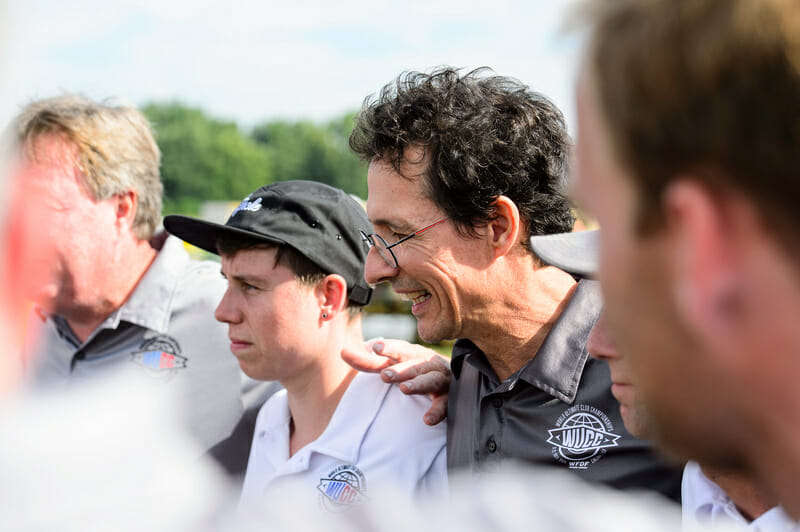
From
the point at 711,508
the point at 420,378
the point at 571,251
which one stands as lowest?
the point at 420,378

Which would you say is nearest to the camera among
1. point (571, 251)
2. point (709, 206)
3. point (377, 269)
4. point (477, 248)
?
point (709, 206)

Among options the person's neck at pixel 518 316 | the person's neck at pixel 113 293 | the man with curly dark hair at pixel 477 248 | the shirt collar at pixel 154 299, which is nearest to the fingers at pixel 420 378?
the man with curly dark hair at pixel 477 248

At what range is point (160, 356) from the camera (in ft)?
13.5

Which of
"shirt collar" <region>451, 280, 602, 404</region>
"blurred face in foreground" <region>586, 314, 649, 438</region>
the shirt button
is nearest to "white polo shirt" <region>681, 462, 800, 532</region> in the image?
"blurred face in foreground" <region>586, 314, 649, 438</region>

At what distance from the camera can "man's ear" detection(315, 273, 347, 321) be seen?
353 cm

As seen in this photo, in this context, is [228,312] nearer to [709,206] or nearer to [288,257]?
[288,257]

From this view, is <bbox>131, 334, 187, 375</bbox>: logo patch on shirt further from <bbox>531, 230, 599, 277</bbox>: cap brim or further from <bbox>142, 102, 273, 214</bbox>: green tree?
<bbox>142, 102, 273, 214</bbox>: green tree

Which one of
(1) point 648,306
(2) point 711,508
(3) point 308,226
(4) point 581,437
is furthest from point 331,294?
(1) point 648,306

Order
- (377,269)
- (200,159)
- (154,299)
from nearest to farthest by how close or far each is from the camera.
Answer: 1. (377,269)
2. (154,299)
3. (200,159)

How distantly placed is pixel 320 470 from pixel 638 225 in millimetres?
2334

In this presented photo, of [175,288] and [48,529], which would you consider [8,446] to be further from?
[175,288]

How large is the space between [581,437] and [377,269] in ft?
3.64

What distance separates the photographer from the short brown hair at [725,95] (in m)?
0.91

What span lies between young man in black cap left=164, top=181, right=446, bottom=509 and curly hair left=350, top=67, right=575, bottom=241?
48cm
